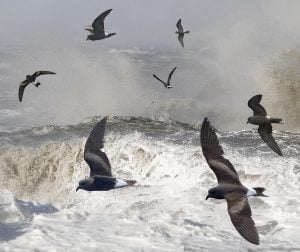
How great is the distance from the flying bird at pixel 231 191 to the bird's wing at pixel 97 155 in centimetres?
163

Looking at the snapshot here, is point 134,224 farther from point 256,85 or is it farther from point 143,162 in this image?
point 256,85

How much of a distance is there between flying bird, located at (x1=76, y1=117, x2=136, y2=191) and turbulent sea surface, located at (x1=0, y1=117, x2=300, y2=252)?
15.7ft

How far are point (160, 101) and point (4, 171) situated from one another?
718 inches

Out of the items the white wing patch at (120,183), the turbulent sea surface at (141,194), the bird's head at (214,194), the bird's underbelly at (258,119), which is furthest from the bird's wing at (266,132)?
the turbulent sea surface at (141,194)

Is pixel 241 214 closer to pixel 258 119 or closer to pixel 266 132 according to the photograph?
pixel 258 119

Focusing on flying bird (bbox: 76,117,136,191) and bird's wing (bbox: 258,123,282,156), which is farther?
bird's wing (bbox: 258,123,282,156)

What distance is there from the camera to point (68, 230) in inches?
605

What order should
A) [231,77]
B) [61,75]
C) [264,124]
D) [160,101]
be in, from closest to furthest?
[264,124]
[160,101]
[231,77]
[61,75]

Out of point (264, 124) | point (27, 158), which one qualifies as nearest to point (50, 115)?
point (27, 158)

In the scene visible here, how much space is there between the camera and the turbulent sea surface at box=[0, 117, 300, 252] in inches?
581

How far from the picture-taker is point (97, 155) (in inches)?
382

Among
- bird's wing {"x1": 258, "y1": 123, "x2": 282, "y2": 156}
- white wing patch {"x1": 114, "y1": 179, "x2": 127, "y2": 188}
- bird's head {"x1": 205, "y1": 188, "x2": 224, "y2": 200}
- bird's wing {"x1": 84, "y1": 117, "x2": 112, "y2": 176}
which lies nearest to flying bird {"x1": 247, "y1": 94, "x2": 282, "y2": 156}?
bird's wing {"x1": 258, "y1": 123, "x2": 282, "y2": 156}

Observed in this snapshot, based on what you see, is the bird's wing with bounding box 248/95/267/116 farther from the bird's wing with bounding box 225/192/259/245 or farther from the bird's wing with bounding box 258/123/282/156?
the bird's wing with bounding box 225/192/259/245

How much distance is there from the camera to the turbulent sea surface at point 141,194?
14.8 meters
